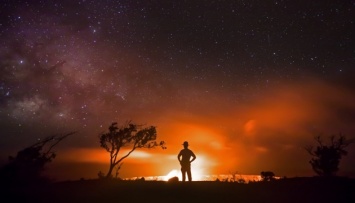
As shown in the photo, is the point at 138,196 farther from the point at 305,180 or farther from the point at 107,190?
the point at 305,180

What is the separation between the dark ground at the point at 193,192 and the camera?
14266mm

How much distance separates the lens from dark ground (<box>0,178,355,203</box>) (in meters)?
14.3

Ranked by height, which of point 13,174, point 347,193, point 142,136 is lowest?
point 347,193

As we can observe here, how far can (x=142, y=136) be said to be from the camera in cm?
4497

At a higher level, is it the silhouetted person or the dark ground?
the silhouetted person

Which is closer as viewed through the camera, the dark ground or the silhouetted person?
the dark ground

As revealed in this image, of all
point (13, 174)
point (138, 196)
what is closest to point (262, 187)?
point (138, 196)

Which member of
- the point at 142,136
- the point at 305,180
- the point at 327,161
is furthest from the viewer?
the point at 327,161

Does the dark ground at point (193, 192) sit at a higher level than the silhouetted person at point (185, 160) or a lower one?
lower

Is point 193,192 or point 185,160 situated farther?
point 185,160

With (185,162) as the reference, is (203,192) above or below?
below

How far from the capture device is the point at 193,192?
49.8 feet

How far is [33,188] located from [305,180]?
591 inches

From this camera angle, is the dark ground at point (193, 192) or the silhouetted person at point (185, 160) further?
the silhouetted person at point (185, 160)
